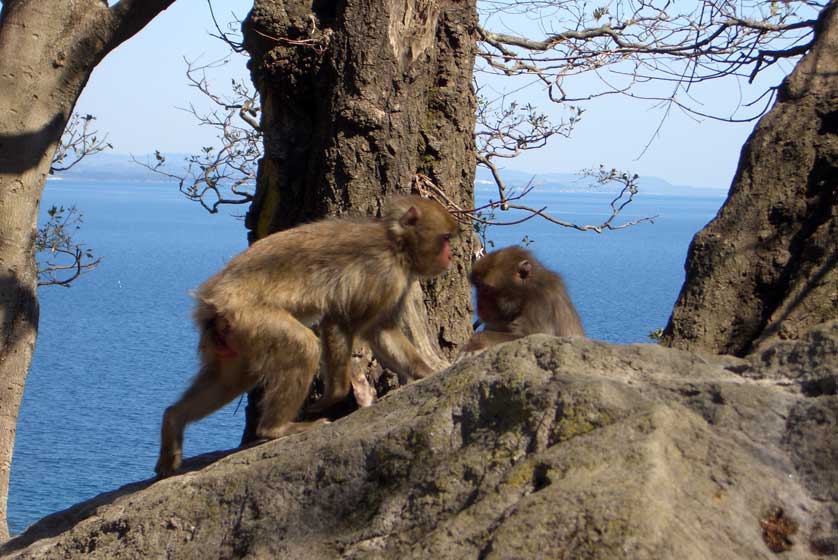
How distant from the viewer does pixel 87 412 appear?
16.3m

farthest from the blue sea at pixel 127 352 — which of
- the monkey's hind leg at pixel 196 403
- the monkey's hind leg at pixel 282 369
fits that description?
the monkey's hind leg at pixel 282 369

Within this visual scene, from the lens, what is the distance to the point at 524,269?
18.2ft

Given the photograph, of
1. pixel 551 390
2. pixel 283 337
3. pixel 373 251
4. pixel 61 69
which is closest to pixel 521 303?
pixel 373 251

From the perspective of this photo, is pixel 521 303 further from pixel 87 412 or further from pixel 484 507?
pixel 87 412

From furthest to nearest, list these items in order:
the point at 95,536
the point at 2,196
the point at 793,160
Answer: the point at 2,196 < the point at 793,160 < the point at 95,536

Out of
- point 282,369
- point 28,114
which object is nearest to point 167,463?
point 282,369

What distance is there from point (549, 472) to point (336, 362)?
8.25ft

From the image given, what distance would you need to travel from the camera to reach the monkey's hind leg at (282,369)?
4133mm

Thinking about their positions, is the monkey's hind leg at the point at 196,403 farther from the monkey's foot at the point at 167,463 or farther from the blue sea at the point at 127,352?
the blue sea at the point at 127,352

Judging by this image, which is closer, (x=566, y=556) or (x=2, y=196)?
(x=566, y=556)

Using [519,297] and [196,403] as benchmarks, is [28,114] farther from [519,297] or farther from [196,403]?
[519,297]

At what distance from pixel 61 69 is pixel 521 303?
2697 millimetres

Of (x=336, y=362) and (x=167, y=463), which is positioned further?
(x=336, y=362)

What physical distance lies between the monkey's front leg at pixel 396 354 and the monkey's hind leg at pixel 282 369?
62 centimetres
